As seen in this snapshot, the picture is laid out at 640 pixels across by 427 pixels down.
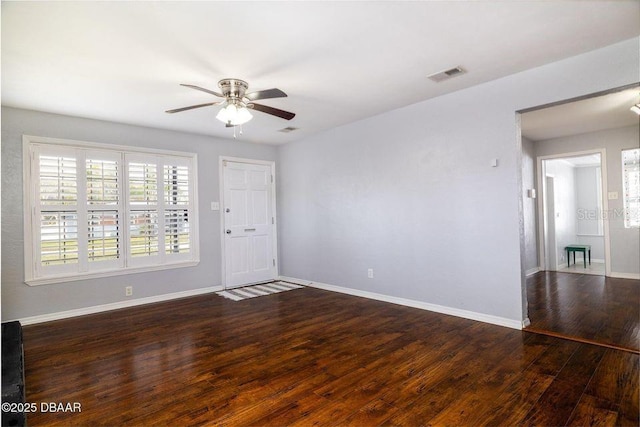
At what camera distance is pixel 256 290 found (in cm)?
556

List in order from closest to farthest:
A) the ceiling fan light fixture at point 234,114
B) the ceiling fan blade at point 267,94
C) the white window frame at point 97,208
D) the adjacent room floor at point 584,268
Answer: the ceiling fan blade at point 267,94, the ceiling fan light fixture at point 234,114, the white window frame at point 97,208, the adjacent room floor at point 584,268

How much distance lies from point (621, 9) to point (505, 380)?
280 cm

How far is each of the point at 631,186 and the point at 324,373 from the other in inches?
253

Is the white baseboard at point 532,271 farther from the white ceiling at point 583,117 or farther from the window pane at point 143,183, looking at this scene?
the window pane at point 143,183

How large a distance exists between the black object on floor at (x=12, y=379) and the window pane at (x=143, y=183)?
2.40 metres

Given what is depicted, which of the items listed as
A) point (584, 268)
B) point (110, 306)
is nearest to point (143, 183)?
point (110, 306)

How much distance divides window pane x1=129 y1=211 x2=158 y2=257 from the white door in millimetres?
1129

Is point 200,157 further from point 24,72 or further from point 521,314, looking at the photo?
point 521,314

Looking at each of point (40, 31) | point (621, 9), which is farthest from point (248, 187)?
point (621, 9)

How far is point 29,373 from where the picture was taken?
108 inches

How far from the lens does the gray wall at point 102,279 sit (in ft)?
13.0

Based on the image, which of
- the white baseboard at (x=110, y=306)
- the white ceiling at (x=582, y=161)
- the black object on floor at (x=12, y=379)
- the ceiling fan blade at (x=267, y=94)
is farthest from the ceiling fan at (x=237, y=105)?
the white ceiling at (x=582, y=161)

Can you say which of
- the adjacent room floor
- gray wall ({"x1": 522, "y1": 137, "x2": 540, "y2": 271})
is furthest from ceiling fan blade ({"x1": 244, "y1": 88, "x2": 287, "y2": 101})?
the adjacent room floor

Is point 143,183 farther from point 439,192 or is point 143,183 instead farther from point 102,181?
point 439,192
